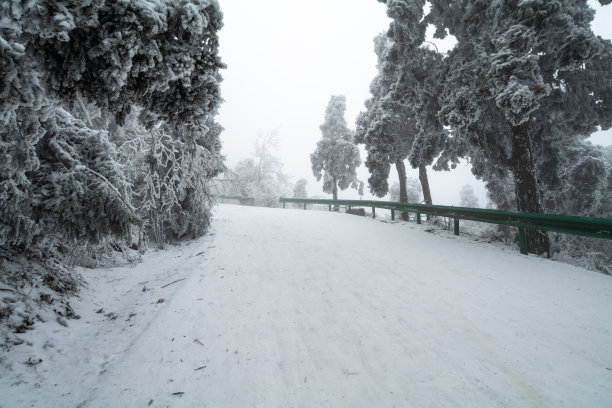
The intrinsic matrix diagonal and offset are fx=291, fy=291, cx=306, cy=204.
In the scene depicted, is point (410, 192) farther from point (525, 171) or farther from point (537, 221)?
point (537, 221)

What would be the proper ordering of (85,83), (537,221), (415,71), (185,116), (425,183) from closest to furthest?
(85,83) < (185,116) < (537,221) < (415,71) < (425,183)

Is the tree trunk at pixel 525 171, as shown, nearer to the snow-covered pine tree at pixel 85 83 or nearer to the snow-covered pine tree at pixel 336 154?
the snow-covered pine tree at pixel 85 83

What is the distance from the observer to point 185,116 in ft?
12.9

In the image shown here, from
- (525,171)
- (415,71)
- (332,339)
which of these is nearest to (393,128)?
(415,71)

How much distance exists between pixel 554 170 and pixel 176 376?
13.8m

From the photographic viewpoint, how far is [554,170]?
11078 mm

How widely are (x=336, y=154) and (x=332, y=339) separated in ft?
81.9

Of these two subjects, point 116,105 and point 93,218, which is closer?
point 116,105

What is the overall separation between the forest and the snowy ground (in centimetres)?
111

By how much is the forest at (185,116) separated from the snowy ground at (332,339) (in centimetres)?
111

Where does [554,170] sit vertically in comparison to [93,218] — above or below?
above

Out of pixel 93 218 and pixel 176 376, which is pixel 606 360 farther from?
pixel 93 218

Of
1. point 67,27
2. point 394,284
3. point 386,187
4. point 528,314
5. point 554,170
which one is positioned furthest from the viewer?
point 386,187

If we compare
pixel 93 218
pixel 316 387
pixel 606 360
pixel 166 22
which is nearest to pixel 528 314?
pixel 606 360
